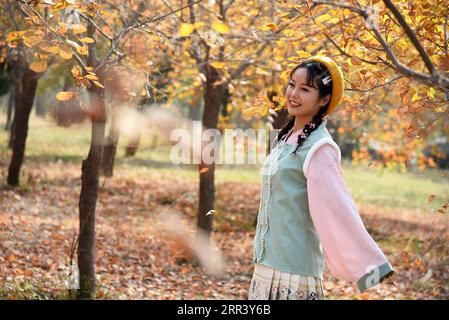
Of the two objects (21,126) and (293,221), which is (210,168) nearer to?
(21,126)

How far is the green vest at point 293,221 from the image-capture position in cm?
292

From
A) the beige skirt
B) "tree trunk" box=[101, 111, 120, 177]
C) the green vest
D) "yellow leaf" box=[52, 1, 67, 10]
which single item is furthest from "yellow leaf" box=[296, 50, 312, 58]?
"tree trunk" box=[101, 111, 120, 177]

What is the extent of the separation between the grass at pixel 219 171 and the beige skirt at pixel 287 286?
37.3 ft

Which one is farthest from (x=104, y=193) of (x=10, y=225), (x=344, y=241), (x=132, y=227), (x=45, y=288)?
(x=344, y=241)

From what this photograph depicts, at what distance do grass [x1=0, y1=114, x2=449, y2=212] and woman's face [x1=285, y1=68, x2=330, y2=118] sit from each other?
11.3 meters

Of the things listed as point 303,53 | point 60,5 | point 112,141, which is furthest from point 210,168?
point 60,5

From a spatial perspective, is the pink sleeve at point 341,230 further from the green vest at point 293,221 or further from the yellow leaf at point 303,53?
the yellow leaf at point 303,53

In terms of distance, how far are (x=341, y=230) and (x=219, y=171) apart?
55.4ft

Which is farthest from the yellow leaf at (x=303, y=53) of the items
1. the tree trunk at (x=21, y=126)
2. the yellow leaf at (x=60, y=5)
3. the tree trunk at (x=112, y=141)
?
the tree trunk at (x=21, y=126)

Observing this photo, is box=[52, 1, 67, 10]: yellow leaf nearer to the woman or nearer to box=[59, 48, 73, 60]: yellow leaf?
box=[59, 48, 73, 60]: yellow leaf

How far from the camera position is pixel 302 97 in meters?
3.02

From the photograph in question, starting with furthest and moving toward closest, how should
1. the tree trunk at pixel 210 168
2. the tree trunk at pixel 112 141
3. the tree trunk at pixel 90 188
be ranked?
1. the tree trunk at pixel 210 168
2. the tree trunk at pixel 112 141
3. the tree trunk at pixel 90 188

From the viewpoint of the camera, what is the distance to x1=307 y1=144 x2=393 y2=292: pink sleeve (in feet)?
8.90
